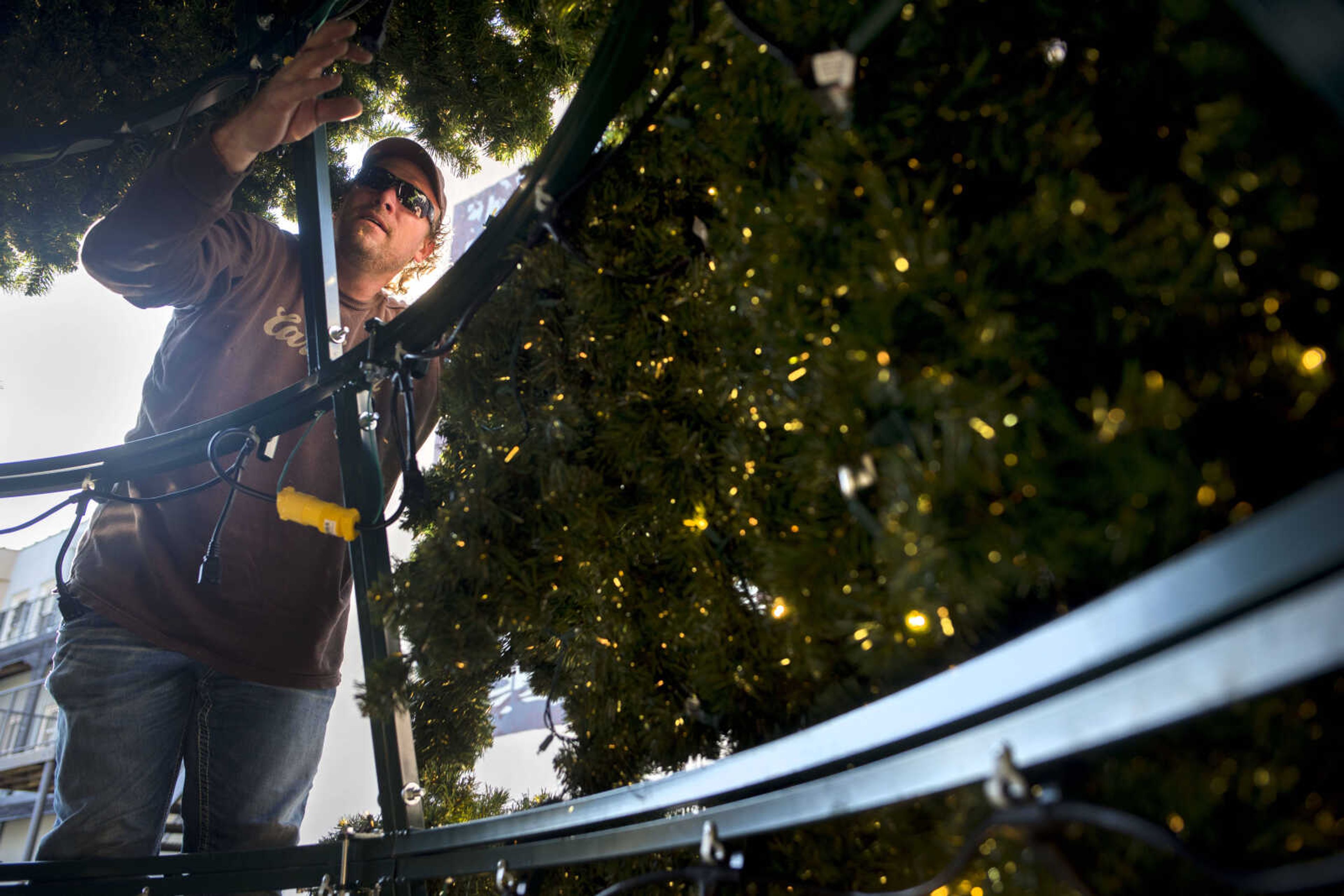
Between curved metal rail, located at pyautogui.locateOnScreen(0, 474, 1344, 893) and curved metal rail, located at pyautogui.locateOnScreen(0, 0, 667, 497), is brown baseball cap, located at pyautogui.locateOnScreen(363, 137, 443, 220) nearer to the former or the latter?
curved metal rail, located at pyautogui.locateOnScreen(0, 0, 667, 497)

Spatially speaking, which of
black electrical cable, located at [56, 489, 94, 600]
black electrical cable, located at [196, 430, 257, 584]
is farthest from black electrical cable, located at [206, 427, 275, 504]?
black electrical cable, located at [56, 489, 94, 600]

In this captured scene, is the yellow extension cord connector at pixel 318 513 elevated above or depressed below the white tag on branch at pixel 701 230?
below

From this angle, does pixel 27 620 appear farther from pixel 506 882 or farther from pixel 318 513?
pixel 506 882

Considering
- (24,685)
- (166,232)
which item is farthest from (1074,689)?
(24,685)

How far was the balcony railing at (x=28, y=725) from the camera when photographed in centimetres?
613

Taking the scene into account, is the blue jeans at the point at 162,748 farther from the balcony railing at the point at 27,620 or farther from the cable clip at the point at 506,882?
the balcony railing at the point at 27,620

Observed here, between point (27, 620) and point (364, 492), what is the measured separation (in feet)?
29.4

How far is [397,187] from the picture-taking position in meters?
1.66

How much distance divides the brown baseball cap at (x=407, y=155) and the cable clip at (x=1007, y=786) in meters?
1.71

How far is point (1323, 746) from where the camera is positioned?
29 centimetres

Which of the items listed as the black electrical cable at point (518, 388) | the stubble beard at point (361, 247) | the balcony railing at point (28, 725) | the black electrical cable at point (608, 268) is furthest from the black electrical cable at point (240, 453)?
the balcony railing at point (28, 725)

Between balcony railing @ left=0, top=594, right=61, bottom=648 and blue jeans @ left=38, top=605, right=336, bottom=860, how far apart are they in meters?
7.70

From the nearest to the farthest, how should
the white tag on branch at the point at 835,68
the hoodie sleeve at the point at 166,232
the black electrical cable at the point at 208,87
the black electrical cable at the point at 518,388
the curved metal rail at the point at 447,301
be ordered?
the white tag on branch at the point at 835,68 → the curved metal rail at the point at 447,301 → the black electrical cable at the point at 518,388 → the hoodie sleeve at the point at 166,232 → the black electrical cable at the point at 208,87

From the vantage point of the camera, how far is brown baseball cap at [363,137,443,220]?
1698mm
